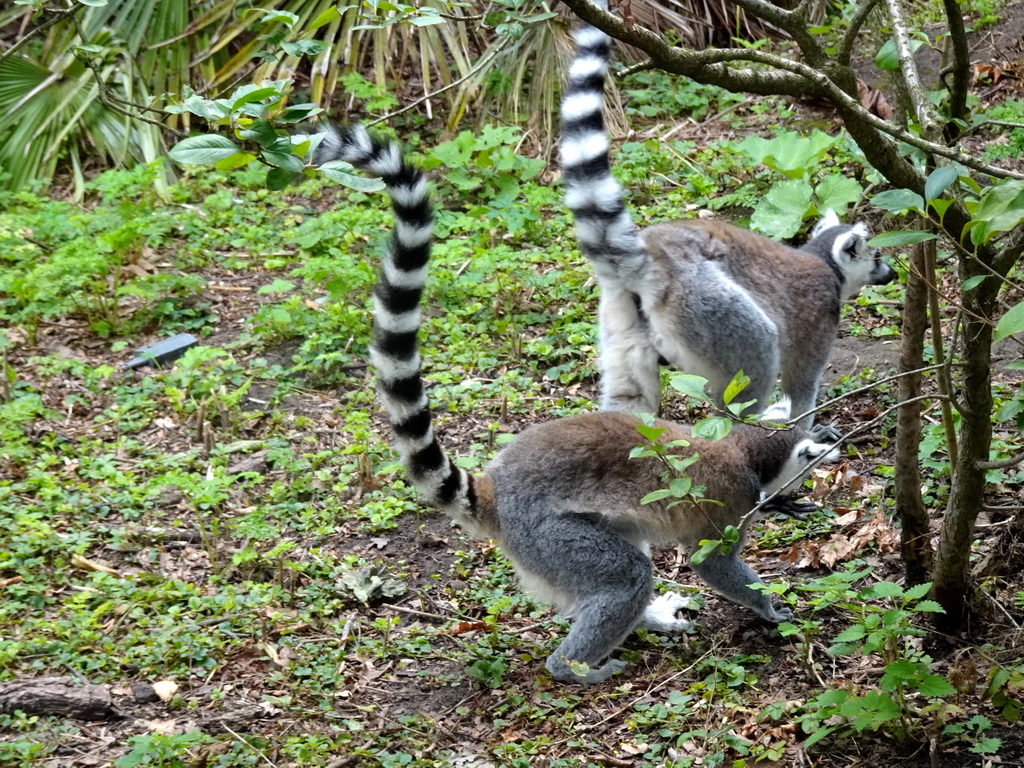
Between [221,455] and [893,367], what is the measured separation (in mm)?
3784

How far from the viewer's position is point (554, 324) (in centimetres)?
673

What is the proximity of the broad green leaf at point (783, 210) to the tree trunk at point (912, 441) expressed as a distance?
3077 mm

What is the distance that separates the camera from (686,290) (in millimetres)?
4859

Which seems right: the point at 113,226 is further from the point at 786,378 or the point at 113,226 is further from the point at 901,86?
the point at 901,86

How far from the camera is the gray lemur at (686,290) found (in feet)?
15.9

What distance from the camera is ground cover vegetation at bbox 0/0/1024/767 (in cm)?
312

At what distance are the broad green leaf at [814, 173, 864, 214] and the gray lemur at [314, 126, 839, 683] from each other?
2.99m

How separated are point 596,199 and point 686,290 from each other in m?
0.61

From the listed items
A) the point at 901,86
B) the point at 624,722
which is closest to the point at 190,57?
the point at 901,86

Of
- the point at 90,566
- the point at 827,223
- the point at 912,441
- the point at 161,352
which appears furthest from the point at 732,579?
the point at 161,352

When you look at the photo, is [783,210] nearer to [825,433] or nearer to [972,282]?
[825,433]

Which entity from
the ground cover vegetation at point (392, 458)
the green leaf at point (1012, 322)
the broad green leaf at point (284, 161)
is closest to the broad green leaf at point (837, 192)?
the ground cover vegetation at point (392, 458)

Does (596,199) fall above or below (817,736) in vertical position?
above

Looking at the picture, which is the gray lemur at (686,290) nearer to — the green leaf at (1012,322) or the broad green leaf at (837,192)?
the broad green leaf at (837,192)
